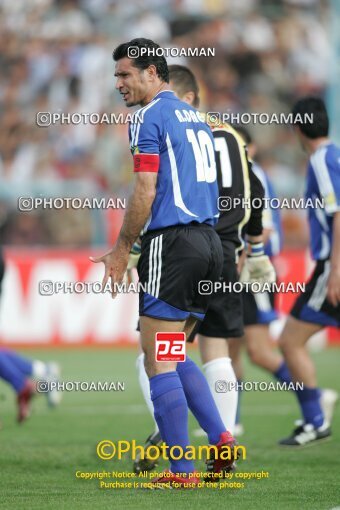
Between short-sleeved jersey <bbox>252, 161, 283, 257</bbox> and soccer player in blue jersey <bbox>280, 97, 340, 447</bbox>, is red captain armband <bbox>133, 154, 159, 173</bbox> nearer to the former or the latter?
soccer player in blue jersey <bbox>280, 97, 340, 447</bbox>

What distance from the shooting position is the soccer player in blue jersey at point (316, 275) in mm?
7137

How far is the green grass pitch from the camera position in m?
5.00

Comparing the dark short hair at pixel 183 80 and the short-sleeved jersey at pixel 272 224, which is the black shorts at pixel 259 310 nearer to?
the short-sleeved jersey at pixel 272 224

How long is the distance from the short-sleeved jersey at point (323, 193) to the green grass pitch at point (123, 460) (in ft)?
4.77

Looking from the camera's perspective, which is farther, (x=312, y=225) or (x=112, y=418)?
(x=112, y=418)

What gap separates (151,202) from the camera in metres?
5.17

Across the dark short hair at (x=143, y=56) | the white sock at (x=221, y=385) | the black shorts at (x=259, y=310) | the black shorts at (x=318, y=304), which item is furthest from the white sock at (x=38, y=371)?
the dark short hair at (x=143, y=56)

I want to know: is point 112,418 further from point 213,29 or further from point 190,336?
point 213,29

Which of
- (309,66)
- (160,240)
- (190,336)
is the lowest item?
(190,336)

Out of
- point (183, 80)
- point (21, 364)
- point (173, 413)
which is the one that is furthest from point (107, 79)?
point (173, 413)

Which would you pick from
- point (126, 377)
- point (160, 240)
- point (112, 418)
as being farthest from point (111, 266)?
point (126, 377)

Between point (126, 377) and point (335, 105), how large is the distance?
240 inches

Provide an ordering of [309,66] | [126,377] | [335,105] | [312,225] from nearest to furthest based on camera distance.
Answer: [312,225] < [126,377] < [335,105] < [309,66]

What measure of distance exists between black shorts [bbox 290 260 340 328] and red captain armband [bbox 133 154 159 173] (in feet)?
8.56
